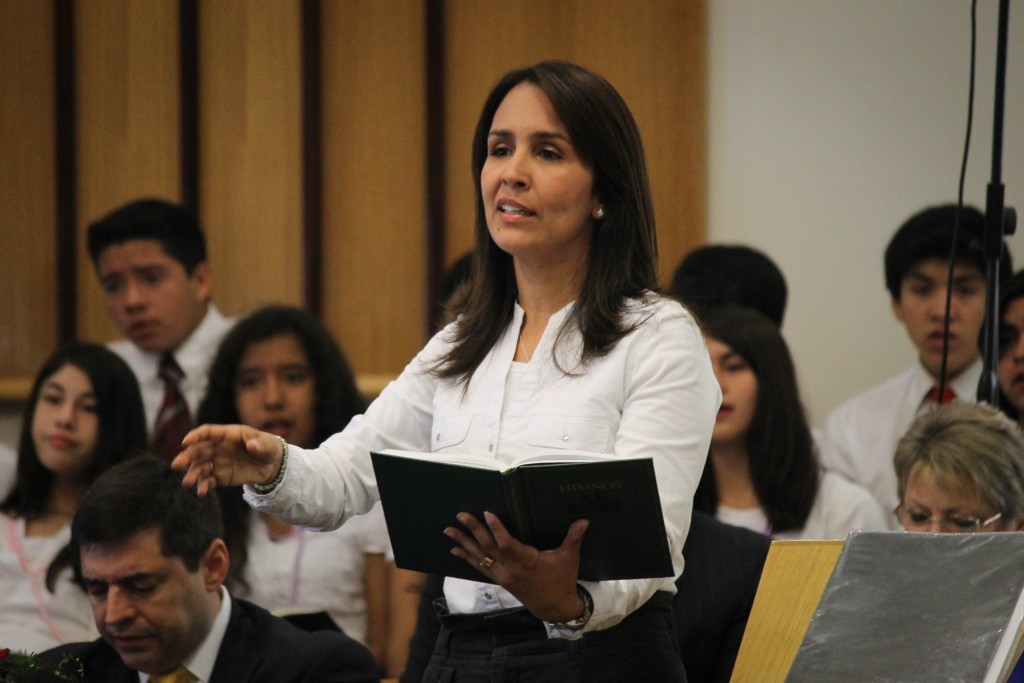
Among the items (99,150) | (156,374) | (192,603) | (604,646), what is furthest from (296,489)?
(99,150)

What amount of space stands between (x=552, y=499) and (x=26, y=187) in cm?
321

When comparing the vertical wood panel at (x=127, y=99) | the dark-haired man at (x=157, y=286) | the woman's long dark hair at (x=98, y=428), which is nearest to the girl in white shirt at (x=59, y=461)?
the woman's long dark hair at (x=98, y=428)

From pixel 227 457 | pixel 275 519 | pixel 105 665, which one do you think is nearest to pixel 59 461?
pixel 275 519

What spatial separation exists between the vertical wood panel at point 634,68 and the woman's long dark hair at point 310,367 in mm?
849

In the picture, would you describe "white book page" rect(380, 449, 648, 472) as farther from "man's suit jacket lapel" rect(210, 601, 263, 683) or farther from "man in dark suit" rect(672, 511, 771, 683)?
"man's suit jacket lapel" rect(210, 601, 263, 683)

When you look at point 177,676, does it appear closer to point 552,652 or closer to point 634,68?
point 552,652

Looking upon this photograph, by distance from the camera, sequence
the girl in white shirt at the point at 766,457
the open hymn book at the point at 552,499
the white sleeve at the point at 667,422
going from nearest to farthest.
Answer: the open hymn book at the point at 552,499, the white sleeve at the point at 667,422, the girl in white shirt at the point at 766,457

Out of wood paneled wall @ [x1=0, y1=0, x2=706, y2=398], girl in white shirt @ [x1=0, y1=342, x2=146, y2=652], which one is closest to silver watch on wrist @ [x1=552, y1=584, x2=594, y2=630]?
girl in white shirt @ [x1=0, y1=342, x2=146, y2=652]

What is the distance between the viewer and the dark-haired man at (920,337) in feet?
11.3

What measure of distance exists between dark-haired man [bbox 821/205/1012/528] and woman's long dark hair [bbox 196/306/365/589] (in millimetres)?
1239

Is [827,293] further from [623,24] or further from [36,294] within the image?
[36,294]

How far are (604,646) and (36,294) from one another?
309 centimetres

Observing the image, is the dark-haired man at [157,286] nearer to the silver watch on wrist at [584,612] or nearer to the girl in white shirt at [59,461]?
the girl in white shirt at [59,461]

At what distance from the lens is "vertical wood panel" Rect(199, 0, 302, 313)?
14.0ft
